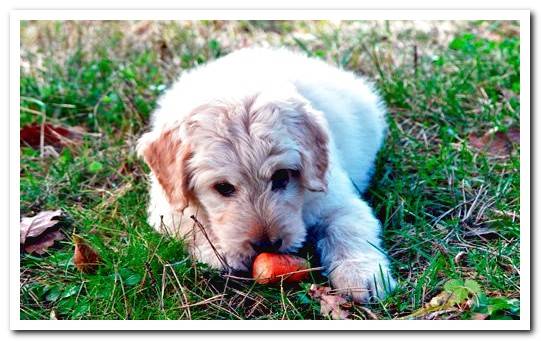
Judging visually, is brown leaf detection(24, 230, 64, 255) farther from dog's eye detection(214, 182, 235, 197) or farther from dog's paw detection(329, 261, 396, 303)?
dog's paw detection(329, 261, 396, 303)

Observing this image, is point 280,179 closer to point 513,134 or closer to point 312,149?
point 312,149

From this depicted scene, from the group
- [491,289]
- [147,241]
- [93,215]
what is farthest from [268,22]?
[491,289]

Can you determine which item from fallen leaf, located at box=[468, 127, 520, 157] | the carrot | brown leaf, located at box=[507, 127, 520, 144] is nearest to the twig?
the carrot

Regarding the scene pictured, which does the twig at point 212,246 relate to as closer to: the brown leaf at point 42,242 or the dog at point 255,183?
the dog at point 255,183

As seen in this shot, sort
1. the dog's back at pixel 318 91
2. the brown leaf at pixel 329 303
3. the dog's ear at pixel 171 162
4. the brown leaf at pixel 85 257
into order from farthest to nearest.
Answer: the dog's back at pixel 318 91 → the brown leaf at pixel 85 257 → the dog's ear at pixel 171 162 → the brown leaf at pixel 329 303
